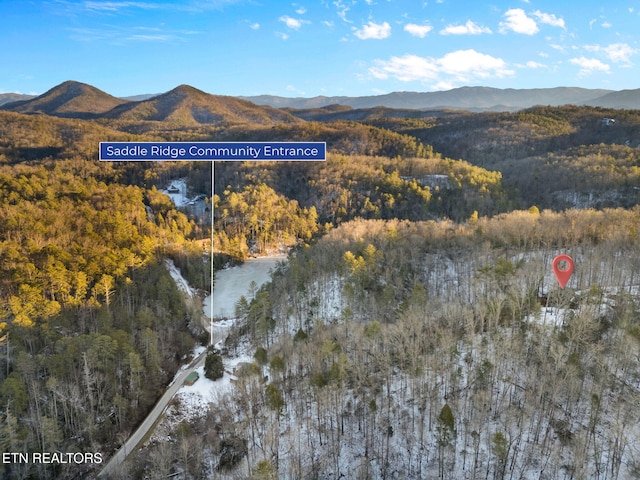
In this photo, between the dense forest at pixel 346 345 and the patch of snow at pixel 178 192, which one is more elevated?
the patch of snow at pixel 178 192

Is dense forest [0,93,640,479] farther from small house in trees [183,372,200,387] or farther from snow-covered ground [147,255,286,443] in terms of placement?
small house in trees [183,372,200,387]

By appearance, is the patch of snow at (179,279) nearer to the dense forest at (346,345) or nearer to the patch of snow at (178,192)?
the dense forest at (346,345)

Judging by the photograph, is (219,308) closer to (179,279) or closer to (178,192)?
(179,279)

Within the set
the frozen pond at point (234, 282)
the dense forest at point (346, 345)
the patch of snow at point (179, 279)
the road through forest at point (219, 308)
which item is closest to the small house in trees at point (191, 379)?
the road through forest at point (219, 308)

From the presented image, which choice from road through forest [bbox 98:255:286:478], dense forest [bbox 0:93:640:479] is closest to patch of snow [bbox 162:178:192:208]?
dense forest [bbox 0:93:640:479]

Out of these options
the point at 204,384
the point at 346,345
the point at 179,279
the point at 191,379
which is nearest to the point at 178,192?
the point at 179,279

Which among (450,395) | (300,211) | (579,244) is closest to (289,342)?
(450,395)
